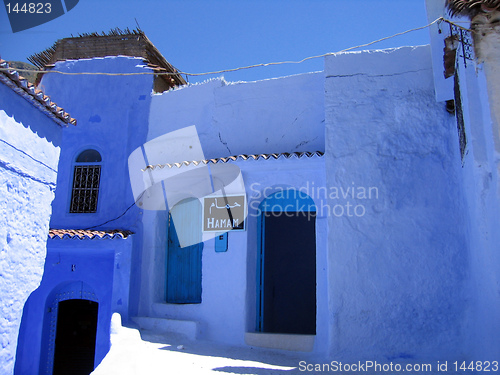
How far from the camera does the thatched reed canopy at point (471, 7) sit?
5125 millimetres

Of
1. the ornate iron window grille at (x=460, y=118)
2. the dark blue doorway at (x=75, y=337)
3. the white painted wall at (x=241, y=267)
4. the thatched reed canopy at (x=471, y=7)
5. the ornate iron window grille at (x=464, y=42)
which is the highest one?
the thatched reed canopy at (x=471, y=7)

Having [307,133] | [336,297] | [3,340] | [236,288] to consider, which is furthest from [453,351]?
[3,340]

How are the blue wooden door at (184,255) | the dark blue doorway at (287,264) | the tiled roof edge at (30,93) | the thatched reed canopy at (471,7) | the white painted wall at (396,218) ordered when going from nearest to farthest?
the thatched reed canopy at (471,7)
the tiled roof edge at (30,93)
the white painted wall at (396,218)
the dark blue doorway at (287,264)
the blue wooden door at (184,255)

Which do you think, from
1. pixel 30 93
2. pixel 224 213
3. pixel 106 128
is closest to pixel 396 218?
pixel 224 213

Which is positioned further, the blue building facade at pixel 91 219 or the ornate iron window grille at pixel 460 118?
the blue building facade at pixel 91 219

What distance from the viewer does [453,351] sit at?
252 inches

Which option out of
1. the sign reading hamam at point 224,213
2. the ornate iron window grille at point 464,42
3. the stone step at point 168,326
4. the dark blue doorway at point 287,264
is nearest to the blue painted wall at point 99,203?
the stone step at point 168,326

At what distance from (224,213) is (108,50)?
496cm

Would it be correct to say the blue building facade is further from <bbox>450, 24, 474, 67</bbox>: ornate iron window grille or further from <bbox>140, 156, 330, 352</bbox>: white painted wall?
<bbox>450, 24, 474, 67</bbox>: ornate iron window grille

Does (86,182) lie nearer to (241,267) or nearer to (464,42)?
(241,267)

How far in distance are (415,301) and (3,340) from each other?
560cm

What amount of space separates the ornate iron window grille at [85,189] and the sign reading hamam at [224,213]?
2636 millimetres

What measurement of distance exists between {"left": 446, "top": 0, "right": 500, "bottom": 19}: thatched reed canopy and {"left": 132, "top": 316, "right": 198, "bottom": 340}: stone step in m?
6.07

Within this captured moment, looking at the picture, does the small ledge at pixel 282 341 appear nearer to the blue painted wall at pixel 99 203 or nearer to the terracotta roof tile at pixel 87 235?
the blue painted wall at pixel 99 203
